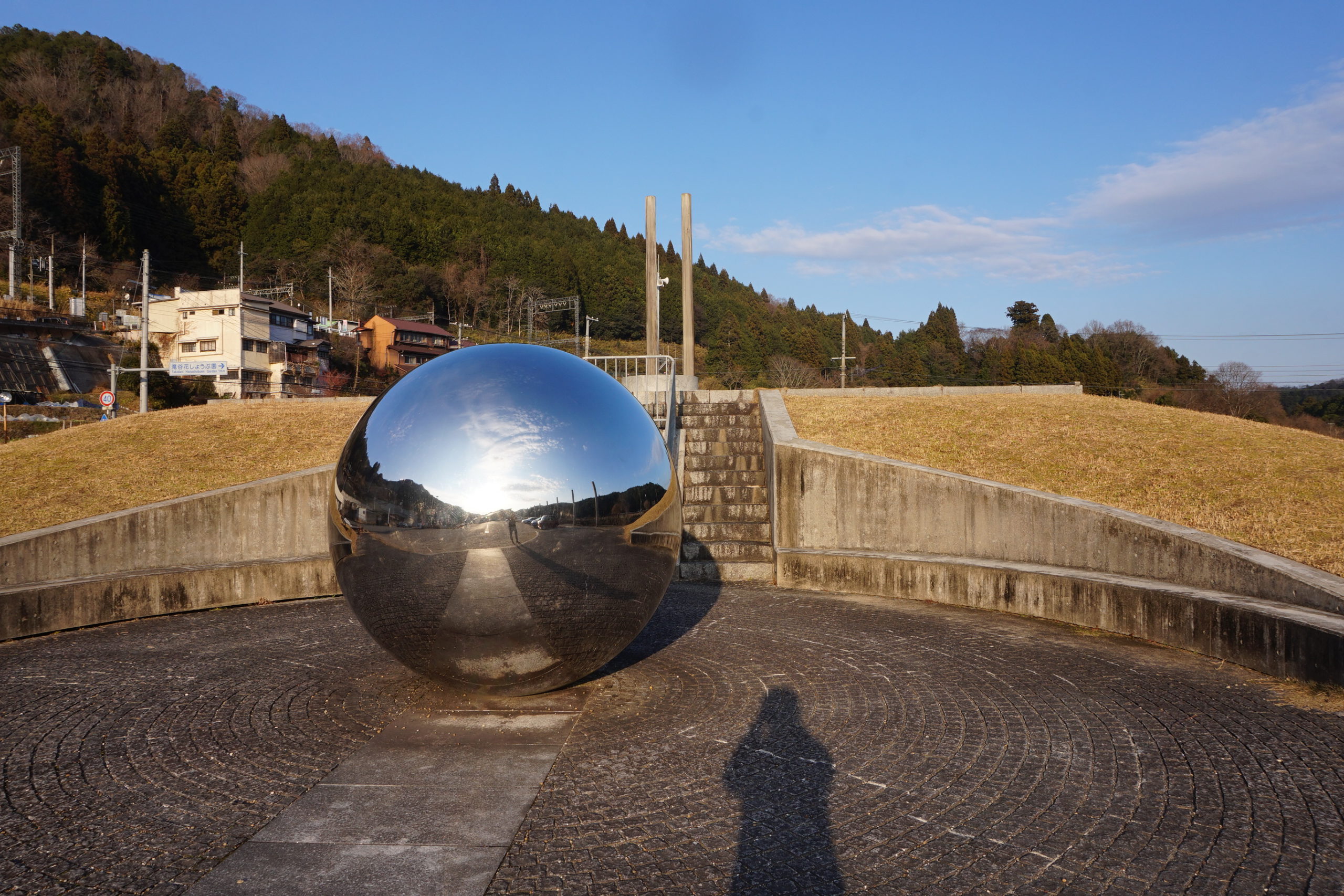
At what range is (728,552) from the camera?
12719mm

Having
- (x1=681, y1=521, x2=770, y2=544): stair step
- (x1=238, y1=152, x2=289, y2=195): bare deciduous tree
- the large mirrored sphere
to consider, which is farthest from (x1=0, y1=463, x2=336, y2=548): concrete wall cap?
(x1=238, y1=152, x2=289, y2=195): bare deciduous tree

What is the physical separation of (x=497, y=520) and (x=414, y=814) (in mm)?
1773

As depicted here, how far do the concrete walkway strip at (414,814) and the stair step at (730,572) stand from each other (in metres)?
6.22

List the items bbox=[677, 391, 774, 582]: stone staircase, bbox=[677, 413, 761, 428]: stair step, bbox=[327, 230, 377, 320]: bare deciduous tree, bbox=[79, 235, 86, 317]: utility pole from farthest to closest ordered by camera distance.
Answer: bbox=[327, 230, 377, 320]: bare deciduous tree, bbox=[79, 235, 86, 317]: utility pole, bbox=[677, 413, 761, 428]: stair step, bbox=[677, 391, 774, 582]: stone staircase

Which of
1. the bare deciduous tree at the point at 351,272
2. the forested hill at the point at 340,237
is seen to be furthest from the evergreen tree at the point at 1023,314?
the bare deciduous tree at the point at 351,272

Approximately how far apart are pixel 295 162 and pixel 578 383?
130m

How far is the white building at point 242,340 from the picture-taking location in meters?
71.9

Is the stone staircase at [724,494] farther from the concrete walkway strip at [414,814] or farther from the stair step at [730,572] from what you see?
the concrete walkway strip at [414,814]

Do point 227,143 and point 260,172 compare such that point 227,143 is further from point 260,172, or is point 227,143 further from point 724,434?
point 724,434

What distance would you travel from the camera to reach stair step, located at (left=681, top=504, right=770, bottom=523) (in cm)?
1431

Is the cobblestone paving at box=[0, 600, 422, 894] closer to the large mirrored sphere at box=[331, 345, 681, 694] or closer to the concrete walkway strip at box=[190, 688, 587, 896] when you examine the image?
the concrete walkway strip at box=[190, 688, 587, 896]

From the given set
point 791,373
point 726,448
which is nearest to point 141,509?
point 726,448

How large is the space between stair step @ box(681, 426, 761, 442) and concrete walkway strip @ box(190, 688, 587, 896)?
38.0ft

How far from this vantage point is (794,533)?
13266 mm
